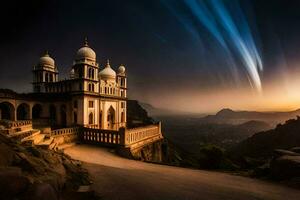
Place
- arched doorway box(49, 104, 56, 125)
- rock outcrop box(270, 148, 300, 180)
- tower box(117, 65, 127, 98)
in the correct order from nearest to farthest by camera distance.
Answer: rock outcrop box(270, 148, 300, 180) → arched doorway box(49, 104, 56, 125) → tower box(117, 65, 127, 98)

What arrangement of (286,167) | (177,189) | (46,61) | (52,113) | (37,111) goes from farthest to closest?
(46,61), (37,111), (52,113), (286,167), (177,189)

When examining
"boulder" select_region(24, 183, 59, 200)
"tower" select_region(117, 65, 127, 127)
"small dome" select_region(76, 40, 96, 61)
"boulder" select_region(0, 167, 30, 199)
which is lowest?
"boulder" select_region(24, 183, 59, 200)

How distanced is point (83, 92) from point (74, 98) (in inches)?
109

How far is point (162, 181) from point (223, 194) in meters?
3.85

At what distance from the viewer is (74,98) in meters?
36.7

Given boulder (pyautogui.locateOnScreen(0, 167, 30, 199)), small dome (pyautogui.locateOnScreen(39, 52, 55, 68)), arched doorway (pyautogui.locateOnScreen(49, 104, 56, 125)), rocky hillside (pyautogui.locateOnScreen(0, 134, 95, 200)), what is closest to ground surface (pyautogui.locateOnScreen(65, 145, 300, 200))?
rocky hillside (pyautogui.locateOnScreen(0, 134, 95, 200))

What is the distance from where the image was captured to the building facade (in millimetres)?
35938

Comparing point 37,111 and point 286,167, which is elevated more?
point 37,111

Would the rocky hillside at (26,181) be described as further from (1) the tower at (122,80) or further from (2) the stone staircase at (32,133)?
(1) the tower at (122,80)

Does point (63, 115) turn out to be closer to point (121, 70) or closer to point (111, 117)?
point (111, 117)

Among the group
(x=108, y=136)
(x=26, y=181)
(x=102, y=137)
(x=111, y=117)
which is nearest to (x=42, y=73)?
(x=111, y=117)

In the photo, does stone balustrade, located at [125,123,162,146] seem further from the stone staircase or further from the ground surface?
the ground surface

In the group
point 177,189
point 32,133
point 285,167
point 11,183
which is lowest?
point 177,189

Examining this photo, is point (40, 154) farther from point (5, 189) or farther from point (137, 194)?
point (137, 194)
